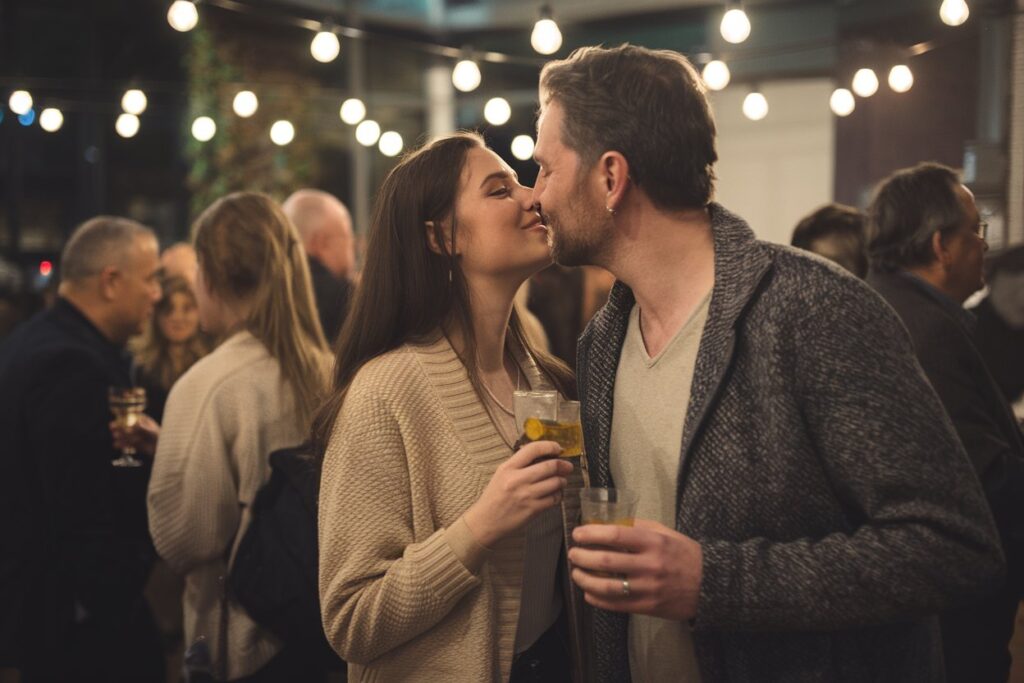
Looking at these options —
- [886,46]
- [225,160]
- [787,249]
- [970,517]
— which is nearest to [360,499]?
[787,249]

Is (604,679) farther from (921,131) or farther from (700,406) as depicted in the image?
(921,131)

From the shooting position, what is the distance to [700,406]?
160cm

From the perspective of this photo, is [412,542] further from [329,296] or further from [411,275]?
[329,296]

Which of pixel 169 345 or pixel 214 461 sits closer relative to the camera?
pixel 214 461

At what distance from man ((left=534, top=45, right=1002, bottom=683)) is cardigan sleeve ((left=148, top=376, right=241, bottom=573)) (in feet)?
4.42

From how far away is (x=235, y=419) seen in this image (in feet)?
9.26

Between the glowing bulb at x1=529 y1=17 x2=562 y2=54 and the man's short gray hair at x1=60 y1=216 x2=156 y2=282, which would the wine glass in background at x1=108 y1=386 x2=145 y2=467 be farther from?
the glowing bulb at x1=529 y1=17 x2=562 y2=54

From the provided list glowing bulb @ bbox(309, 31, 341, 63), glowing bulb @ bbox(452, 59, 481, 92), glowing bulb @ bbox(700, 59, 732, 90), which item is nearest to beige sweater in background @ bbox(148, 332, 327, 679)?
glowing bulb @ bbox(309, 31, 341, 63)

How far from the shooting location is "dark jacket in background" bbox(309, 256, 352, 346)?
4.29 m

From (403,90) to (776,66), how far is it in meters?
4.04

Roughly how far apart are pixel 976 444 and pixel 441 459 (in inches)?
60.6

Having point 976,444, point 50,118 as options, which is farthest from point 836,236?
point 50,118

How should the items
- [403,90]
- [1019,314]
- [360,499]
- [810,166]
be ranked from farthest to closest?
1. [403,90]
2. [810,166]
3. [1019,314]
4. [360,499]

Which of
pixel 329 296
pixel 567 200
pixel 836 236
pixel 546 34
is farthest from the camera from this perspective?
pixel 546 34
